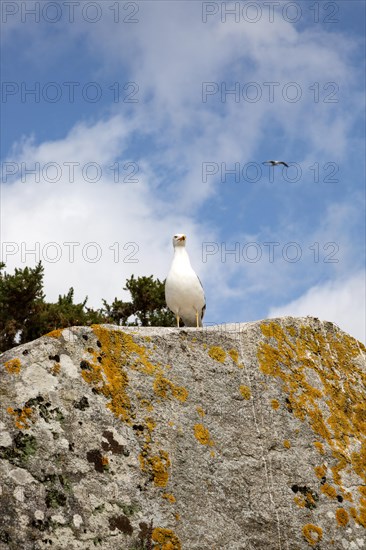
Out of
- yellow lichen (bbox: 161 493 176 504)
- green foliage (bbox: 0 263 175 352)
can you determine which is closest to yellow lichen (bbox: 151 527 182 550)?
yellow lichen (bbox: 161 493 176 504)

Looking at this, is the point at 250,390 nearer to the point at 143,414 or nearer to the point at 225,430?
the point at 225,430

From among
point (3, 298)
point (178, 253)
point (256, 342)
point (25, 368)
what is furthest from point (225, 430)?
point (3, 298)

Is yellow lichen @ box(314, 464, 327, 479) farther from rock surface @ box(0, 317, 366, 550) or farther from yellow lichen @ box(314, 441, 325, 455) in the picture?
yellow lichen @ box(314, 441, 325, 455)

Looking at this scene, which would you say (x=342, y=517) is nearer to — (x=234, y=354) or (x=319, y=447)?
(x=319, y=447)

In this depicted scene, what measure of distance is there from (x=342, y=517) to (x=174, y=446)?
1.84 metres

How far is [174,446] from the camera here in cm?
637

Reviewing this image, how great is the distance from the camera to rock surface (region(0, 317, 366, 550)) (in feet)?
18.9

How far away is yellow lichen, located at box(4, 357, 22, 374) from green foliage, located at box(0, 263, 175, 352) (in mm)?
11215

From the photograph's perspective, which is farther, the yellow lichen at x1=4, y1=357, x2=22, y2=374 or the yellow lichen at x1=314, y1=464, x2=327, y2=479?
the yellow lichen at x1=314, y1=464, x2=327, y2=479

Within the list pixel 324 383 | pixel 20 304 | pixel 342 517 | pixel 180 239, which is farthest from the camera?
pixel 20 304

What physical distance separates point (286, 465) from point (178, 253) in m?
4.44

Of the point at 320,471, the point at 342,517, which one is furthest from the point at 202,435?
the point at 342,517

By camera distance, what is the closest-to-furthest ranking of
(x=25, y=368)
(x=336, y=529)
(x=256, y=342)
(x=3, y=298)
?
1. (x=25, y=368)
2. (x=336, y=529)
3. (x=256, y=342)
4. (x=3, y=298)

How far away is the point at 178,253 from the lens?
Answer: 409 inches
